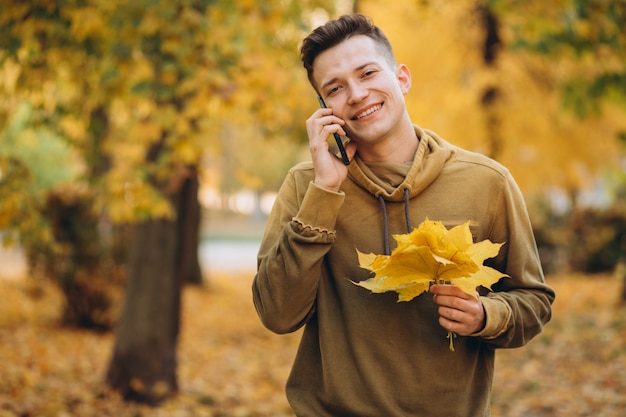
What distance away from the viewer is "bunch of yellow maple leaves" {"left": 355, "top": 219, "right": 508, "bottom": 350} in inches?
69.5

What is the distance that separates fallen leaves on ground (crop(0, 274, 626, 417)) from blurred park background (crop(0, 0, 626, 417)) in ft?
0.12

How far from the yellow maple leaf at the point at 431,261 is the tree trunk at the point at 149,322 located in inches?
215

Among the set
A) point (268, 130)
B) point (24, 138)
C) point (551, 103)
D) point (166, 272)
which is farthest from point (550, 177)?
point (24, 138)

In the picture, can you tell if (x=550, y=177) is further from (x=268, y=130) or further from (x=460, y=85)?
(x=268, y=130)

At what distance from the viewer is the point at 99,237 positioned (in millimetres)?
10297

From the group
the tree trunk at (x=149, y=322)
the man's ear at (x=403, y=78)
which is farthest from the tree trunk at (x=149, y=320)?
the man's ear at (x=403, y=78)

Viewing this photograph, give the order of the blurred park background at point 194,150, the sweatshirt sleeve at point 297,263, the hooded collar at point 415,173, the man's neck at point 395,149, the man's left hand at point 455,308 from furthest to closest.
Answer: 1. the blurred park background at point 194,150
2. the man's neck at point 395,149
3. the hooded collar at point 415,173
4. the sweatshirt sleeve at point 297,263
5. the man's left hand at point 455,308

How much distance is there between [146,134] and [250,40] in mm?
1267

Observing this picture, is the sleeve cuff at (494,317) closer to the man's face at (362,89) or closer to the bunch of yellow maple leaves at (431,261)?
the bunch of yellow maple leaves at (431,261)

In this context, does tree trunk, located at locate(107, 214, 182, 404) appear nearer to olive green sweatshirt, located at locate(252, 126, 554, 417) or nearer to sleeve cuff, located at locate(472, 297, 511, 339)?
olive green sweatshirt, located at locate(252, 126, 554, 417)

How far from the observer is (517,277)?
212 centimetres

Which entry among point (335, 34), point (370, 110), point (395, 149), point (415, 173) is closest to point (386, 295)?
point (415, 173)

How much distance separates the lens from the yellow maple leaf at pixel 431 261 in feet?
5.79

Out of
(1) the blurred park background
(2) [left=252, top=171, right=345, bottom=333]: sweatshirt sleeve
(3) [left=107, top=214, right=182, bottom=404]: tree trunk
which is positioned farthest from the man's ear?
(3) [left=107, top=214, right=182, bottom=404]: tree trunk
